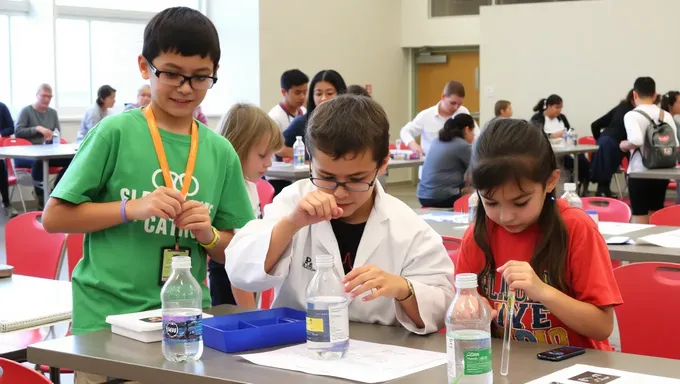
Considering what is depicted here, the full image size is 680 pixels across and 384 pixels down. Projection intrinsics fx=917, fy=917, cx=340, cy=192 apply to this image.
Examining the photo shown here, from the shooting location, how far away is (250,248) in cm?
226

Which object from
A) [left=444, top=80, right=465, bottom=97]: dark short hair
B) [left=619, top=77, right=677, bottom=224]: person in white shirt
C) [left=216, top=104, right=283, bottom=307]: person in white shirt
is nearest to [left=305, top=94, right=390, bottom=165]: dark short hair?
[left=216, top=104, right=283, bottom=307]: person in white shirt

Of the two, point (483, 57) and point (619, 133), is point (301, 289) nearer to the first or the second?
point (619, 133)

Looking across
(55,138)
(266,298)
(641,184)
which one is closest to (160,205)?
(266,298)

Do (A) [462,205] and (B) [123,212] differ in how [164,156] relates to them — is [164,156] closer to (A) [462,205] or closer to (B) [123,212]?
(B) [123,212]

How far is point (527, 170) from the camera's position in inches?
85.5

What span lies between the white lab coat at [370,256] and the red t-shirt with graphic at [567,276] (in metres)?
0.12

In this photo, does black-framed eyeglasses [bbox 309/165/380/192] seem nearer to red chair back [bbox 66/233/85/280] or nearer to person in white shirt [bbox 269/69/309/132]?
red chair back [bbox 66/233/85/280]

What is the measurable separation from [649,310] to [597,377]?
3.83ft

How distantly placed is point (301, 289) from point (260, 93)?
11001 millimetres

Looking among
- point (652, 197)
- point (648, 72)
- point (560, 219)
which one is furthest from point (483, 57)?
point (560, 219)

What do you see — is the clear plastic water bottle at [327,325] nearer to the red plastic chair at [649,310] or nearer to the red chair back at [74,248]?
the red plastic chair at [649,310]

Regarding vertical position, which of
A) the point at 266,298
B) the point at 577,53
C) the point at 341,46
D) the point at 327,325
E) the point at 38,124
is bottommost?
the point at 266,298

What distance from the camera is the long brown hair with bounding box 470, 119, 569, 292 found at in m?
2.17

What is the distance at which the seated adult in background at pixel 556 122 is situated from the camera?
12.4m
